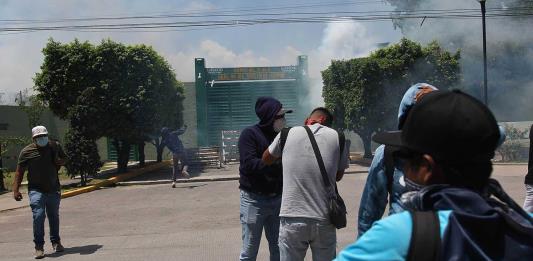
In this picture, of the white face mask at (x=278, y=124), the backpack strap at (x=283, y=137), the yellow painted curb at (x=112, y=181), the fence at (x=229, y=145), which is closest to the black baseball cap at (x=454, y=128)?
the backpack strap at (x=283, y=137)

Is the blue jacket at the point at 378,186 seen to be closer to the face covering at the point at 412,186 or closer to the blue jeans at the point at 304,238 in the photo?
the blue jeans at the point at 304,238

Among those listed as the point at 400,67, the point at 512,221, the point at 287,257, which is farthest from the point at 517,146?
the point at 512,221

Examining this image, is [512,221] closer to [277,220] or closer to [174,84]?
[277,220]

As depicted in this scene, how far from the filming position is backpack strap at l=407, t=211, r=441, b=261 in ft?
3.92

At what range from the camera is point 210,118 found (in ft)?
81.0

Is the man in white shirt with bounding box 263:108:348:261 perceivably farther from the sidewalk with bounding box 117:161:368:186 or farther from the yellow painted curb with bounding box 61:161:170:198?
the sidewalk with bounding box 117:161:368:186

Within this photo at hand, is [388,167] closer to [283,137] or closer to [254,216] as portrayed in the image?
[283,137]

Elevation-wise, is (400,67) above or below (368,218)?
above

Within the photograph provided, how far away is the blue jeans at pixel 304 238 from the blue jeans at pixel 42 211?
4256 millimetres

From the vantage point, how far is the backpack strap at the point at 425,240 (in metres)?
1.19

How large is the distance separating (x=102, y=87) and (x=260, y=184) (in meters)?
12.9

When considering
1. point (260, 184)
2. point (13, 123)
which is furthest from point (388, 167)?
point (13, 123)

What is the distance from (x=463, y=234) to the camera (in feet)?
4.03

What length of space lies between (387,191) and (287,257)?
1113 mm
